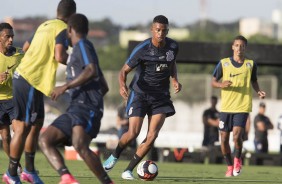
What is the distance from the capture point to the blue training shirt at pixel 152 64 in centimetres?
1543

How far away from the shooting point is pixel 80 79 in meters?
10.9

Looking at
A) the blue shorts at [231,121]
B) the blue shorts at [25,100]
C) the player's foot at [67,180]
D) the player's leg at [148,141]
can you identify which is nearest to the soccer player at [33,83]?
the blue shorts at [25,100]

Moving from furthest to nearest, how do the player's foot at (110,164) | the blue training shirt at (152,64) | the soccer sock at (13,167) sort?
1. the player's foot at (110,164)
2. the blue training shirt at (152,64)
3. the soccer sock at (13,167)

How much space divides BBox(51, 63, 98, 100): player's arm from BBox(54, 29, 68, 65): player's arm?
3.40 ft

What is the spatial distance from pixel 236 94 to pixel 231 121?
53cm

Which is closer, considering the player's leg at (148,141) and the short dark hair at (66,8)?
the short dark hair at (66,8)

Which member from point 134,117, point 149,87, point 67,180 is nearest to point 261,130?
point 149,87

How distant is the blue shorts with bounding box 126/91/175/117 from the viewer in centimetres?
1538

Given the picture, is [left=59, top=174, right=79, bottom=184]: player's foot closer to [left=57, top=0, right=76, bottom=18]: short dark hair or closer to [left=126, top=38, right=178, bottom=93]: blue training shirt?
[left=57, top=0, right=76, bottom=18]: short dark hair

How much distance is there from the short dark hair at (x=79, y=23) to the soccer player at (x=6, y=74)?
13.4 feet

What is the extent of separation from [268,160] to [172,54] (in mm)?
11872

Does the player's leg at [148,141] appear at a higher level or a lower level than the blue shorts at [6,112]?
lower

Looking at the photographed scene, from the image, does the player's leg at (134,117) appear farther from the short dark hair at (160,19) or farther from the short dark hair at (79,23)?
the short dark hair at (79,23)

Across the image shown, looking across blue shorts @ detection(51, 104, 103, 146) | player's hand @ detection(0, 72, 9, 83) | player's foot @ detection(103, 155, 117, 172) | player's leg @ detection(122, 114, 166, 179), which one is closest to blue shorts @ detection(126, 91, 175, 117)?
player's leg @ detection(122, 114, 166, 179)
